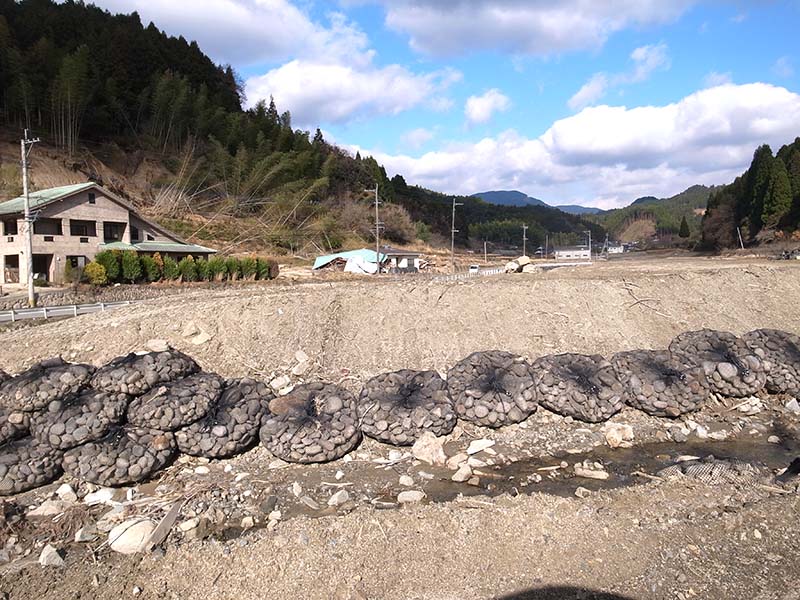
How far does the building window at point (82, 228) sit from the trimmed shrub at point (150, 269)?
4855 millimetres

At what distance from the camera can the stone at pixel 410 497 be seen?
6.97 metres

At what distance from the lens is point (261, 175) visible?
5025 cm

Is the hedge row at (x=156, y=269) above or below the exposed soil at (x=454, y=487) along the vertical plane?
above

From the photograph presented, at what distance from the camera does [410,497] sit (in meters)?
7.03

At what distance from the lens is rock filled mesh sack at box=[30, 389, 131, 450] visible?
7.77 meters

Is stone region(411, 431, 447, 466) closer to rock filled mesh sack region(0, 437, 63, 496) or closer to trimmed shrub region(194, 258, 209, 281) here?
rock filled mesh sack region(0, 437, 63, 496)

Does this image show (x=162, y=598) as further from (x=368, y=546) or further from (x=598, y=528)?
(x=598, y=528)

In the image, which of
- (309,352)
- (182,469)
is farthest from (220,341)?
(182,469)

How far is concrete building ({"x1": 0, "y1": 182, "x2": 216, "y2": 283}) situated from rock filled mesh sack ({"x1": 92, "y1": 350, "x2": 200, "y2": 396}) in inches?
607

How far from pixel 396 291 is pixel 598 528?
29.1 feet

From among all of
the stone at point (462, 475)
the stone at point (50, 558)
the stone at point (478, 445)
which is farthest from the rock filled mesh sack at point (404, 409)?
the stone at point (50, 558)

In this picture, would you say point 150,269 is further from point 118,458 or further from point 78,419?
point 118,458

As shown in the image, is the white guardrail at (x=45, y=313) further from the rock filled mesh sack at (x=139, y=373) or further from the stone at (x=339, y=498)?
the stone at (x=339, y=498)

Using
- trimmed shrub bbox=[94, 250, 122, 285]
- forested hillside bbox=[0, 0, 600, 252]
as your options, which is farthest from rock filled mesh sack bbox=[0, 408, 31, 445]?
forested hillside bbox=[0, 0, 600, 252]
